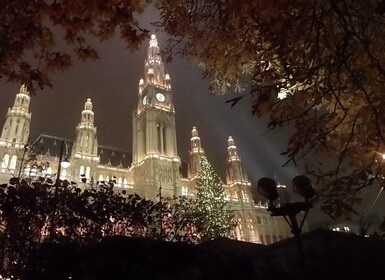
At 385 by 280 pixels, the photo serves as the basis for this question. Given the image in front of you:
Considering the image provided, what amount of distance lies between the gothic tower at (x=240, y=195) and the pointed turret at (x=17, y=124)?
36.1 meters

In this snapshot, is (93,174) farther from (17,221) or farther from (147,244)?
(147,244)

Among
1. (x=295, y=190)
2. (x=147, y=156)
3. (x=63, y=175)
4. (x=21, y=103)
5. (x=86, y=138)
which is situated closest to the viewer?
(x=295, y=190)

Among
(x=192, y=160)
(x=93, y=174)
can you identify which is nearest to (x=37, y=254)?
(x=93, y=174)

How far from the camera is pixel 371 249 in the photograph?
210 inches

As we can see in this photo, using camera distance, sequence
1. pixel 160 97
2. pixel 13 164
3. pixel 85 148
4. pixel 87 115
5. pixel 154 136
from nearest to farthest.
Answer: pixel 13 164 < pixel 85 148 < pixel 154 136 < pixel 87 115 < pixel 160 97

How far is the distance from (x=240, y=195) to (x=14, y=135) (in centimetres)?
3902

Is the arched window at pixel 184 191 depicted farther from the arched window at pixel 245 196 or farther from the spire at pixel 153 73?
the spire at pixel 153 73

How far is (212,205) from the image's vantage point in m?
35.8

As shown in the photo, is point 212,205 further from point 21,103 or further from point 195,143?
point 21,103

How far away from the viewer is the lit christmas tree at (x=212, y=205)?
31906 mm

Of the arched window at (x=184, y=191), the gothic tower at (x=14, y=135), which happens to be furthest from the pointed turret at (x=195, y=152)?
the gothic tower at (x=14, y=135)

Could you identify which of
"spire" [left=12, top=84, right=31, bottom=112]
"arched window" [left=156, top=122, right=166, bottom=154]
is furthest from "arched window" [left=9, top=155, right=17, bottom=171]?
"arched window" [left=156, top=122, right=166, bottom=154]

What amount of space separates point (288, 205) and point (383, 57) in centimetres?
269

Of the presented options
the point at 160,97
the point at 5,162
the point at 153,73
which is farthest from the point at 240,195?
the point at 5,162
